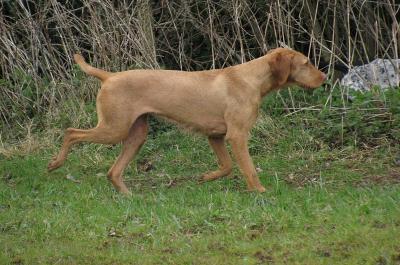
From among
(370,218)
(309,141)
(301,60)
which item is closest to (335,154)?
(309,141)

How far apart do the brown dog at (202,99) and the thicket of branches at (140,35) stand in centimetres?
241

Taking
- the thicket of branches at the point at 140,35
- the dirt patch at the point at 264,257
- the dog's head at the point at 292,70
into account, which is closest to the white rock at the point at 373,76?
the thicket of branches at the point at 140,35

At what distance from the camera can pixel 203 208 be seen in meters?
7.50

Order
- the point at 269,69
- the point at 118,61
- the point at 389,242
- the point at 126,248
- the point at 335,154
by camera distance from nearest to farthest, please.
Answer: the point at 389,242
the point at 126,248
the point at 269,69
the point at 335,154
the point at 118,61

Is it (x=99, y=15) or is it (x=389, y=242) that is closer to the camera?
(x=389, y=242)

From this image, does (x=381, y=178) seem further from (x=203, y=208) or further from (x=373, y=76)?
(x=373, y=76)

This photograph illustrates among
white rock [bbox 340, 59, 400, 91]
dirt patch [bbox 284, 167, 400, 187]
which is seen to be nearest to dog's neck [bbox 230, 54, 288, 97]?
dirt patch [bbox 284, 167, 400, 187]

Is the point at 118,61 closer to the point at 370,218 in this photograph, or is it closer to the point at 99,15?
the point at 99,15

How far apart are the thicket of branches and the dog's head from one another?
2.22 m

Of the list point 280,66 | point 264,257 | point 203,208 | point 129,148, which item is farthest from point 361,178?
point 264,257

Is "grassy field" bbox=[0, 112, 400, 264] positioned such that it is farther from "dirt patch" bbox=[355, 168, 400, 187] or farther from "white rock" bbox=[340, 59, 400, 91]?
"white rock" bbox=[340, 59, 400, 91]

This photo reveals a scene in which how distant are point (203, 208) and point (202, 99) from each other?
1.68 m

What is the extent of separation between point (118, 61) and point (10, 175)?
8.09 feet

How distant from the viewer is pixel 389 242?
6.09 m
